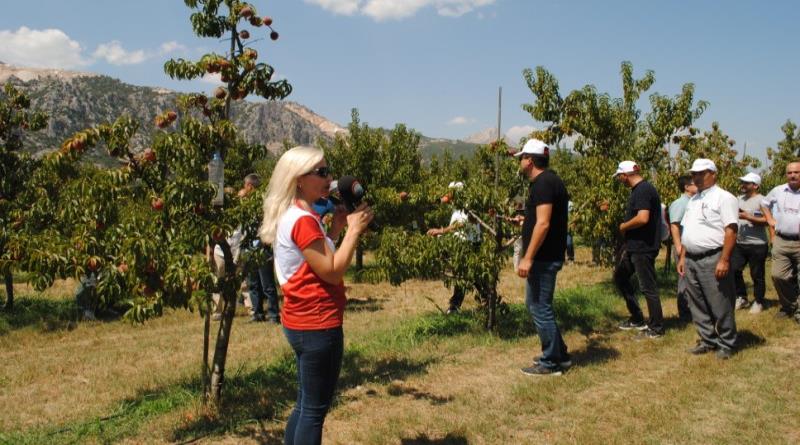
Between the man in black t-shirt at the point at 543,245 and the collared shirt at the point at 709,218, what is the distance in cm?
162

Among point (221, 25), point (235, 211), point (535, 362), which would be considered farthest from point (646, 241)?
point (221, 25)

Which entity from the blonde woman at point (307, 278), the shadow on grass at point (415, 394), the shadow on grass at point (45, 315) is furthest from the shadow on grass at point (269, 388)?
the shadow on grass at point (45, 315)

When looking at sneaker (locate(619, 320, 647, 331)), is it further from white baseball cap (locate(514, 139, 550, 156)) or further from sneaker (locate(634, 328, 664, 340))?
white baseball cap (locate(514, 139, 550, 156))

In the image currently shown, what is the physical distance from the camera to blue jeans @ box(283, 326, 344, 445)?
116 inches

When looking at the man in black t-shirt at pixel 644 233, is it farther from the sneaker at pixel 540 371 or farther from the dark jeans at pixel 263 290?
the dark jeans at pixel 263 290

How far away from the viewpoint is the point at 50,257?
4359 millimetres

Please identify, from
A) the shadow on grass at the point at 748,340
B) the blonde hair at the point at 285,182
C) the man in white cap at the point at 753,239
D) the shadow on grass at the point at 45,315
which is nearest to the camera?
the blonde hair at the point at 285,182

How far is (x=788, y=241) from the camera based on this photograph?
7.49 metres

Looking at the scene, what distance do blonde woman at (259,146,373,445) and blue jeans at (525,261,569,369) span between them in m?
3.00

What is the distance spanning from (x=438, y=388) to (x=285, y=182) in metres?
3.20

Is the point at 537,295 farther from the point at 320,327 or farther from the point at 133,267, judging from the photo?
the point at 133,267

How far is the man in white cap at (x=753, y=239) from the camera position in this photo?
334 inches

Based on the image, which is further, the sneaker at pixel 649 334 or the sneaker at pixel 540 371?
the sneaker at pixel 649 334

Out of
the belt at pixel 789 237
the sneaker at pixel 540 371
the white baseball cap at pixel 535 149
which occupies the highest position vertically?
the white baseball cap at pixel 535 149
